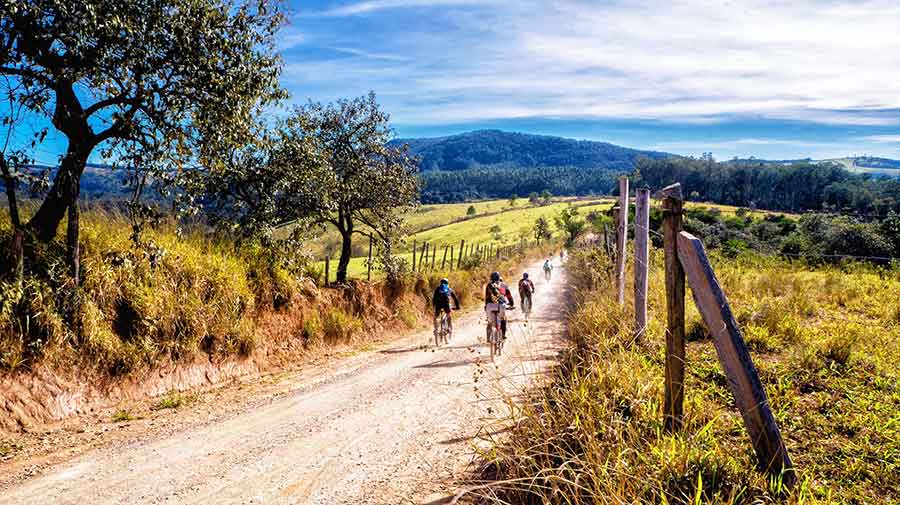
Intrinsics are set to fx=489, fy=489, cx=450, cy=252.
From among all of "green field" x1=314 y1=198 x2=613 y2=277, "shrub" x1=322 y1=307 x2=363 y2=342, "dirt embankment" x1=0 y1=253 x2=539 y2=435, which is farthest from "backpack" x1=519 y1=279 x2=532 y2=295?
"green field" x1=314 y1=198 x2=613 y2=277

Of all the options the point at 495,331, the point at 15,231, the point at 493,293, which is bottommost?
the point at 495,331

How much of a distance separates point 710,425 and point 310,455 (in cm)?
531

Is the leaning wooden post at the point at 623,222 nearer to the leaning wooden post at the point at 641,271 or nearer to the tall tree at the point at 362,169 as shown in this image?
the leaning wooden post at the point at 641,271

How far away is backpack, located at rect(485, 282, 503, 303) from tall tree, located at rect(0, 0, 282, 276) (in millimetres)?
7404

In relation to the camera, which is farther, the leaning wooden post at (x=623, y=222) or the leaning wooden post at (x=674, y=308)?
the leaning wooden post at (x=623, y=222)

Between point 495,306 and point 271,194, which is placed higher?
point 271,194

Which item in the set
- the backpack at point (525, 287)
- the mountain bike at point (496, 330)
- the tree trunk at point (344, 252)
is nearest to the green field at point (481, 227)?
the tree trunk at point (344, 252)

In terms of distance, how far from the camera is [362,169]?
1897 cm

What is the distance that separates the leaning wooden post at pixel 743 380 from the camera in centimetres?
334

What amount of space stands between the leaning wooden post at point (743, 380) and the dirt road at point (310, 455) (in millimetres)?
2381

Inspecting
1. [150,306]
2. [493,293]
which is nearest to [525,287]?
[493,293]

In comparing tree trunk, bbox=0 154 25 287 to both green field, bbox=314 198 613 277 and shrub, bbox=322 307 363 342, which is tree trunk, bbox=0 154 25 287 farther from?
green field, bbox=314 198 613 277

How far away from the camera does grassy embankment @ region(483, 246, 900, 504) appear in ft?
11.8

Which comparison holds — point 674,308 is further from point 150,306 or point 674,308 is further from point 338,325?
point 338,325
